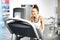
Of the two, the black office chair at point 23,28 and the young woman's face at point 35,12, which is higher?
the young woman's face at point 35,12

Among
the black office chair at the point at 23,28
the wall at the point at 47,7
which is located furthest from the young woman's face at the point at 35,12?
the wall at the point at 47,7

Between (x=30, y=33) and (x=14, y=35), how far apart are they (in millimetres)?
438

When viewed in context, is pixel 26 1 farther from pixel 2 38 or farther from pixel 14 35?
pixel 14 35

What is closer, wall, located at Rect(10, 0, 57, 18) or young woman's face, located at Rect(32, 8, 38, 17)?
young woman's face, located at Rect(32, 8, 38, 17)

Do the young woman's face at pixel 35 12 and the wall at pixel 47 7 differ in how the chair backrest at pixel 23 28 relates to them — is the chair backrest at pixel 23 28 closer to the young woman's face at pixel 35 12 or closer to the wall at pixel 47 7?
the young woman's face at pixel 35 12

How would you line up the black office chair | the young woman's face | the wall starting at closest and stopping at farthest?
1. the black office chair
2. the young woman's face
3. the wall

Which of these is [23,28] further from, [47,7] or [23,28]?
[47,7]

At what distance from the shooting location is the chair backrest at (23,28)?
192 cm

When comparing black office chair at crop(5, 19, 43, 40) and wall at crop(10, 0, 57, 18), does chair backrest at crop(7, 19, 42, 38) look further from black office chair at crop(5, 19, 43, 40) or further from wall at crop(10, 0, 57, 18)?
wall at crop(10, 0, 57, 18)

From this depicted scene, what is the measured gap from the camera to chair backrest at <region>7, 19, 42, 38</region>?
1.92m

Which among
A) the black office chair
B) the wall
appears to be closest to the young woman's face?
the black office chair

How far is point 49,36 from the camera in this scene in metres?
3.89

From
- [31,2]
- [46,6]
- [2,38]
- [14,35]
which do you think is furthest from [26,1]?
[14,35]

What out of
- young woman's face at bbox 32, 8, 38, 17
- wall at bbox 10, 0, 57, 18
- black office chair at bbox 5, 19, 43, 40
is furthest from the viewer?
wall at bbox 10, 0, 57, 18
